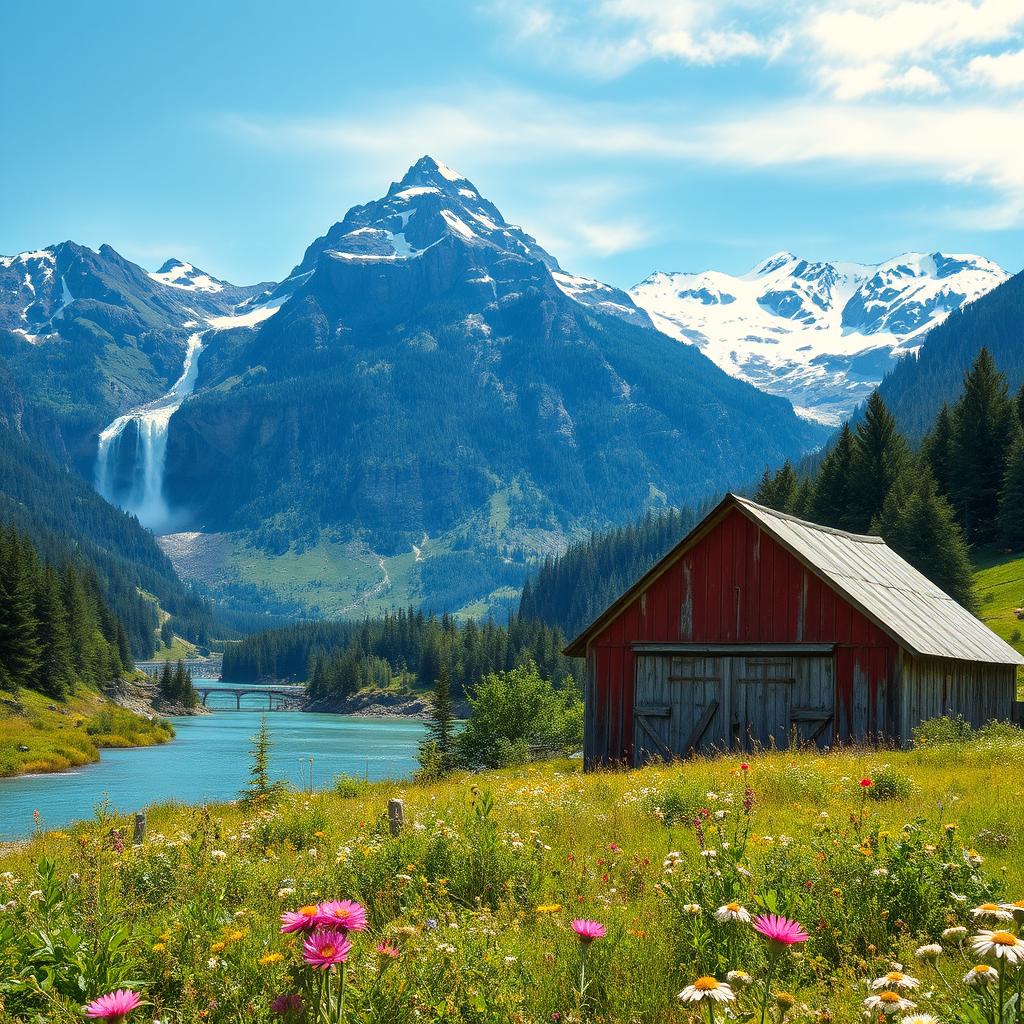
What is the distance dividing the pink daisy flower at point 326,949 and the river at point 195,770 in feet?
55.3

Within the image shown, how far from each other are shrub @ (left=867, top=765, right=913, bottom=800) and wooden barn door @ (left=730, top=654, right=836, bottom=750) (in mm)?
11481

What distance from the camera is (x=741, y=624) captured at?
98.2 ft

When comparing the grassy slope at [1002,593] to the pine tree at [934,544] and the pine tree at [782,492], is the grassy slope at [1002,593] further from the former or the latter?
the pine tree at [782,492]

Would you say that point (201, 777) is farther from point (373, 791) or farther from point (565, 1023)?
point (565, 1023)

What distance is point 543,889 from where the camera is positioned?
421 inches

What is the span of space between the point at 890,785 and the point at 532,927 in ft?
29.3

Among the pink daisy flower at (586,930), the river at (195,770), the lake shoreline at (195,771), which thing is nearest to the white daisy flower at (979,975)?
the pink daisy flower at (586,930)

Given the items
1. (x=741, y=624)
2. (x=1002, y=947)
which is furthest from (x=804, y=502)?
(x=1002, y=947)

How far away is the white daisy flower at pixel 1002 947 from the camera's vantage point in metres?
5.09

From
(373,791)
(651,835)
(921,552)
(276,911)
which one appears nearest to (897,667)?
(373,791)

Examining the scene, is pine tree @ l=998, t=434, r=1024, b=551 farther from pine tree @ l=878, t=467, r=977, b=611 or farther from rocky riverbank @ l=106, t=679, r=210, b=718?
rocky riverbank @ l=106, t=679, r=210, b=718

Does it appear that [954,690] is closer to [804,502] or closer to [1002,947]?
[1002,947]

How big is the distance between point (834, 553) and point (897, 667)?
490 cm

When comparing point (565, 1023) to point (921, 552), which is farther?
point (921, 552)
